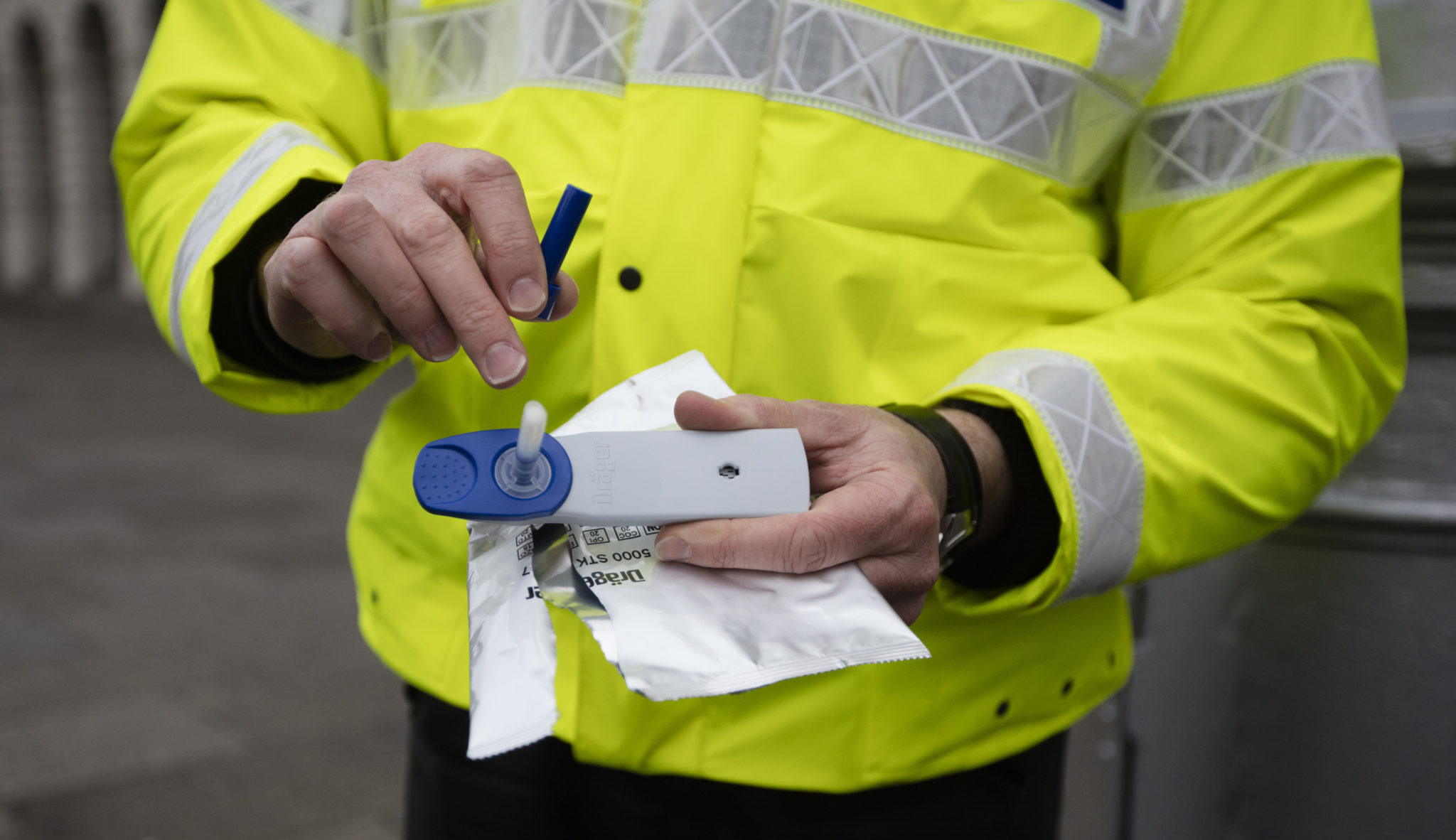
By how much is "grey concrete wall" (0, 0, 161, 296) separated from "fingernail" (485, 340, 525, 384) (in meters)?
18.4

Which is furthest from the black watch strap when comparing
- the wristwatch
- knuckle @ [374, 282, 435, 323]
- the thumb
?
knuckle @ [374, 282, 435, 323]

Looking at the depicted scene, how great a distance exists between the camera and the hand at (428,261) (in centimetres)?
85

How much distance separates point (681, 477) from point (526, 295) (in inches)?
7.4

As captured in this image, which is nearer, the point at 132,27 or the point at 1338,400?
the point at 1338,400

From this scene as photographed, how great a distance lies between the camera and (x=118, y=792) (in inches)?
117

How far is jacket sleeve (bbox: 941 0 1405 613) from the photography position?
1.10m

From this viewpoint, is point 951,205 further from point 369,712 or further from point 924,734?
point 369,712

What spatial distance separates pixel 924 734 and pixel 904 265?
50cm

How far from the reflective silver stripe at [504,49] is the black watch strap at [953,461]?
46 cm

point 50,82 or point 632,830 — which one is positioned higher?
point 632,830

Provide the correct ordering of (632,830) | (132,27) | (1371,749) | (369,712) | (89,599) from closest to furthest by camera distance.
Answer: (632,830) < (1371,749) < (369,712) < (89,599) < (132,27)

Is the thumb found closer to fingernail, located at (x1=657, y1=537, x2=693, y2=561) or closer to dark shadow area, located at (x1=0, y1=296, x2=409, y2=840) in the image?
fingernail, located at (x1=657, y1=537, x2=693, y2=561)

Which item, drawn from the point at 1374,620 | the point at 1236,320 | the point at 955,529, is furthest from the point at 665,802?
the point at 1374,620

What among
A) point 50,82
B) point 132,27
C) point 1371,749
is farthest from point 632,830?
point 50,82
